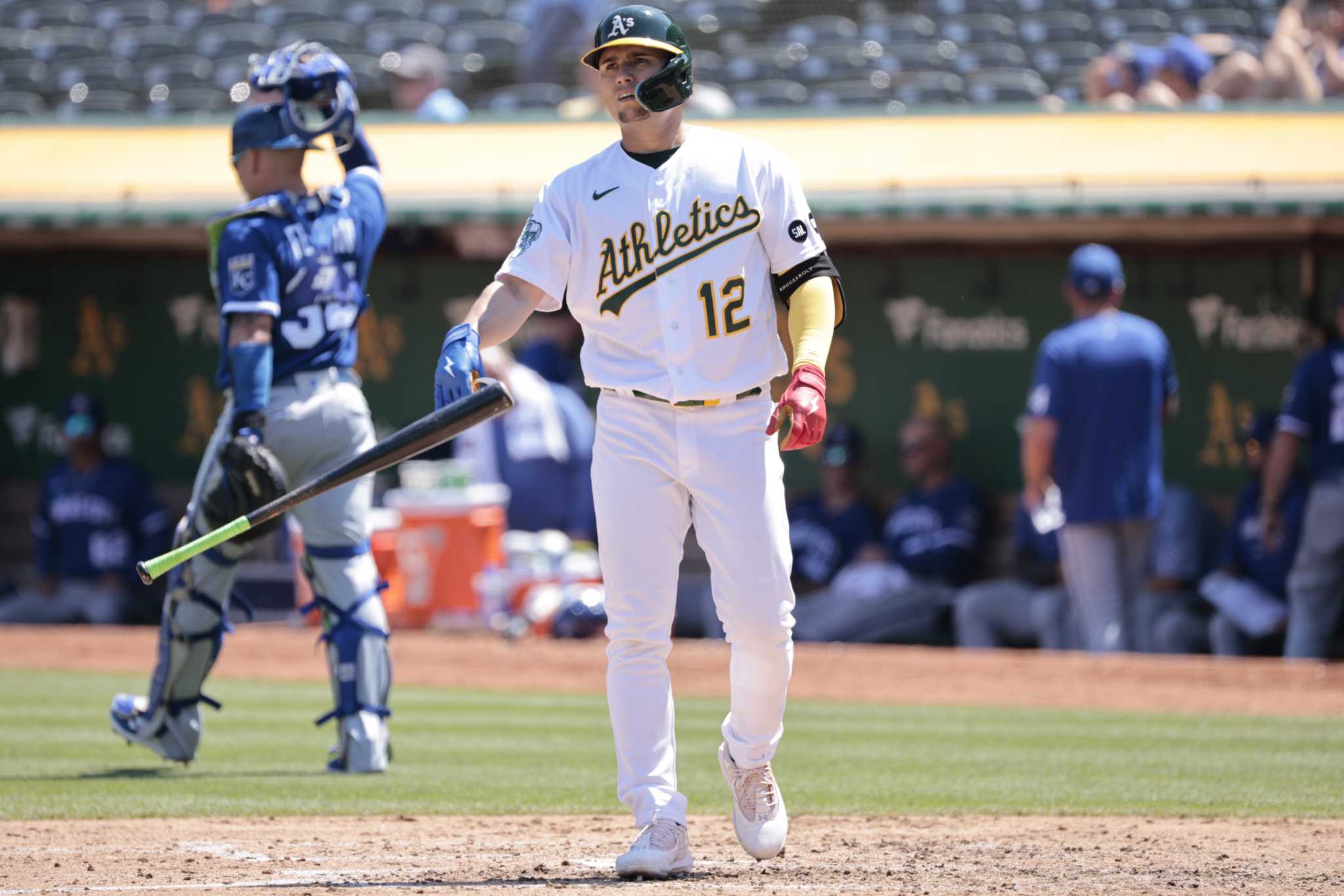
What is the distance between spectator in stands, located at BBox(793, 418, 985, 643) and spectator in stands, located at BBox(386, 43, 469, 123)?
12.9 ft

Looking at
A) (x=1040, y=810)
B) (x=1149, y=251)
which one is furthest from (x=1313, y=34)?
(x=1040, y=810)

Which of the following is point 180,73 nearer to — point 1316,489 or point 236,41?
point 236,41

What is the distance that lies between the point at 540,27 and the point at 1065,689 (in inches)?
300

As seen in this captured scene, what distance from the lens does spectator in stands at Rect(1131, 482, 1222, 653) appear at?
388 inches

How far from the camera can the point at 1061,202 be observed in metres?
10.1

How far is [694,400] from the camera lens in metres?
4.11

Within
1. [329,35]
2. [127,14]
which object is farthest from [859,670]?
[127,14]

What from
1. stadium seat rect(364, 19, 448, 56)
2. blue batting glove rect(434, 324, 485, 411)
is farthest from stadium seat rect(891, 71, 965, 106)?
blue batting glove rect(434, 324, 485, 411)

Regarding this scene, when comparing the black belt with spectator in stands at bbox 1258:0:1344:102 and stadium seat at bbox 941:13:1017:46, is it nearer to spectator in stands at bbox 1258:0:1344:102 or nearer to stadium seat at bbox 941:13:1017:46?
spectator in stands at bbox 1258:0:1344:102

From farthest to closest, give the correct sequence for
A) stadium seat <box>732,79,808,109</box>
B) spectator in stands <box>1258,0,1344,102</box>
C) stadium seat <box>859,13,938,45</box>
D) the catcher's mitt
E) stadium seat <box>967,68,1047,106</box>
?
stadium seat <box>859,13,938,45</box> → stadium seat <box>732,79,808,109</box> → stadium seat <box>967,68,1047,106</box> → spectator in stands <box>1258,0,1344,102</box> → the catcher's mitt

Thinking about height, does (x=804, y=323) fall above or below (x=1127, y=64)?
below

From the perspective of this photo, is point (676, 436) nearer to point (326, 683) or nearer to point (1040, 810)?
point (1040, 810)

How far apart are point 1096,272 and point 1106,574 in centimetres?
140

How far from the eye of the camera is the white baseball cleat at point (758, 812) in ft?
13.8
